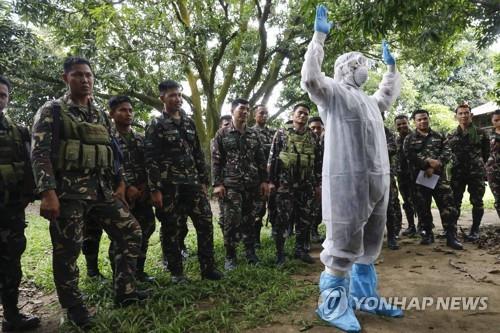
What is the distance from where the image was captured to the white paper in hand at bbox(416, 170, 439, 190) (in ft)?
16.8

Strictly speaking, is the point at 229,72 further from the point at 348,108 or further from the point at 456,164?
the point at 348,108

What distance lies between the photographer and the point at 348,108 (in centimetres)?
278

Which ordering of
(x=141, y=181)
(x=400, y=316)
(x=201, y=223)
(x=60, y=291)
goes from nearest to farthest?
(x=60, y=291) < (x=400, y=316) < (x=201, y=223) < (x=141, y=181)

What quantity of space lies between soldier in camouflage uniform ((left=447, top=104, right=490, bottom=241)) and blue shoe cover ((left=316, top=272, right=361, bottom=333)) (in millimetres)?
3796

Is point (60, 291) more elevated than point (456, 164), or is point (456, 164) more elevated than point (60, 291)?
point (456, 164)

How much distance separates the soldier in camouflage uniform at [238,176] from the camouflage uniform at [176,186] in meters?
0.57

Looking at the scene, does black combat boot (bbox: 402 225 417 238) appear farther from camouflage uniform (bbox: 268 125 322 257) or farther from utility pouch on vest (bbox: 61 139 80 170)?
utility pouch on vest (bbox: 61 139 80 170)

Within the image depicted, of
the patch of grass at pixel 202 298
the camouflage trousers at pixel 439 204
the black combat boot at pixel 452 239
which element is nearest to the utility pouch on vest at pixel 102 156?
the patch of grass at pixel 202 298

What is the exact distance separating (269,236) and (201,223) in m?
2.85

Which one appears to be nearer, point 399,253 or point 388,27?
point 388,27

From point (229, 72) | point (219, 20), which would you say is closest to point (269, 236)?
point (219, 20)

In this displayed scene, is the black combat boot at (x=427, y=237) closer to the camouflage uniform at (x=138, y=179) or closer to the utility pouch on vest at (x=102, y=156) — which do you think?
the camouflage uniform at (x=138, y=179)

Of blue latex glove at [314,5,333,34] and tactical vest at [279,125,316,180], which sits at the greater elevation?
blue latex glove at [314,5,333,34]

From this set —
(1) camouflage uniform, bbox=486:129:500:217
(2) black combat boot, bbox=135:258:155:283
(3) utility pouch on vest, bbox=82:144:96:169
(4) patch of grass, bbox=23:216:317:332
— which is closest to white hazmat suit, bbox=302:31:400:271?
(4) patch of grass, bbox=23:216:317:332
